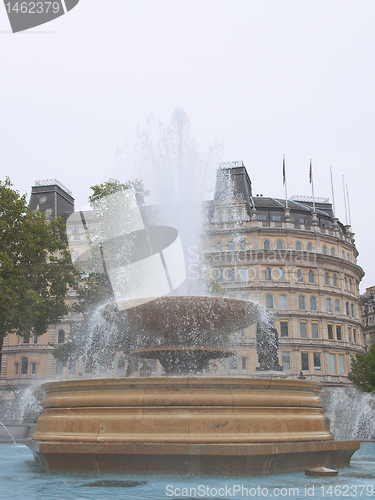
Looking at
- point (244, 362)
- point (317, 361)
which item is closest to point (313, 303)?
point (317, 361)

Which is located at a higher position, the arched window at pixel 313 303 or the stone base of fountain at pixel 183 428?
the arched window at pixel 313 303

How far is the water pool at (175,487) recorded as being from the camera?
619 centimetres

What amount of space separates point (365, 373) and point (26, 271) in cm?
2770

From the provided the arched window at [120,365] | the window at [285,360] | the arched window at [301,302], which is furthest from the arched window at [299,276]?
the arched window at [120,365]

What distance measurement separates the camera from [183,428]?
306 inches

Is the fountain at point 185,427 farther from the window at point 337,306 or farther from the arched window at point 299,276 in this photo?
the window at point 337,306

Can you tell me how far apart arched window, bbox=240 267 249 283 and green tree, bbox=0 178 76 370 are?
2789 centimetres

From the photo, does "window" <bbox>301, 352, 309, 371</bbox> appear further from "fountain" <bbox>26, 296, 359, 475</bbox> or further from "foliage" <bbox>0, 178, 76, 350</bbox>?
"fountain" <bbox>26, 296, 359, 475</bbox>

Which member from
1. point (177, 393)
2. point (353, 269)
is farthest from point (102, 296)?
point (353, 269)

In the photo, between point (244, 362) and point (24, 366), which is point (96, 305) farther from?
point (24, 366)

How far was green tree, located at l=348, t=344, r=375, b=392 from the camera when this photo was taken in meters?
39.0

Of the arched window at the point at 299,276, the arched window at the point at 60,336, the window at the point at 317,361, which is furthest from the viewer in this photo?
the arched window at the point at 60,336

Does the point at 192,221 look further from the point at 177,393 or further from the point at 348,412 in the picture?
the point at 348,412

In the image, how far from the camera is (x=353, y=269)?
58.2m
